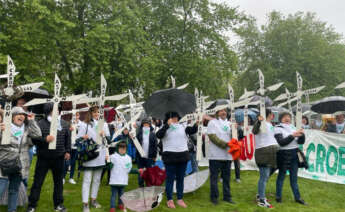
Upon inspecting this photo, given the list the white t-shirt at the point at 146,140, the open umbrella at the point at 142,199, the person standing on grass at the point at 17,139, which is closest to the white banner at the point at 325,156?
the white t-shirt at the point at 146,140

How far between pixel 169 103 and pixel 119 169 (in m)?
1.55

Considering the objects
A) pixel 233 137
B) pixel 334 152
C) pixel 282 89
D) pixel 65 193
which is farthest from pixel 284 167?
pixel 282 89

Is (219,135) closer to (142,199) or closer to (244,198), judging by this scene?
(244,198)

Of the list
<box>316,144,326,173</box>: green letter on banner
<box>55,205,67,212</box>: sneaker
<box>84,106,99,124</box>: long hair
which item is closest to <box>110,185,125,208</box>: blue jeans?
<box>55,205,67,212</box>: sneaker

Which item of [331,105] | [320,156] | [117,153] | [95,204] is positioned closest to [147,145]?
[117,153]

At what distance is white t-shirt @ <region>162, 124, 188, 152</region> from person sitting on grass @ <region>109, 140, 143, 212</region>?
2.66 ft

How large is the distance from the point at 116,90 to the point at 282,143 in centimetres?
1369

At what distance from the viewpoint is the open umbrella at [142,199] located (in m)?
5.55

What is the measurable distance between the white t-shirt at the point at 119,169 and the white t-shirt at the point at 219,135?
5.79 feet

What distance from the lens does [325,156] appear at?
28.8ft

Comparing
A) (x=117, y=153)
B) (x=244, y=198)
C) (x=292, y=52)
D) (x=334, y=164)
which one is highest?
(x=292, y=52)

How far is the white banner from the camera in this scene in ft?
27.6

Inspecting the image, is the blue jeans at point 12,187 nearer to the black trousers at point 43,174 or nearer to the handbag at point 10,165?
the handbag at point 10,165

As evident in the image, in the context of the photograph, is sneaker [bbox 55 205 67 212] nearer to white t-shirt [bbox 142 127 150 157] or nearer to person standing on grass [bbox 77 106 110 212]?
person standing on grass [bbox 77 106 110 212]
